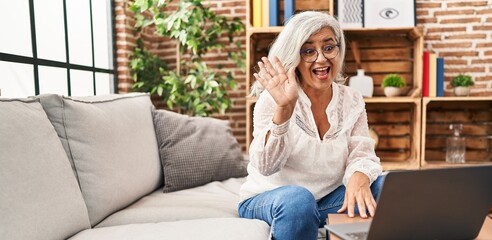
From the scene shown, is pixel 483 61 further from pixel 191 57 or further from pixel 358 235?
pixel 358 235

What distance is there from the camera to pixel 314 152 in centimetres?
152

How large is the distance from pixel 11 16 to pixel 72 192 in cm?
109

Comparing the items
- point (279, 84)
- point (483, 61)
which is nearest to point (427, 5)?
point (483, 61)

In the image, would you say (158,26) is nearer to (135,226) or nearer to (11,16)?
(11,16)

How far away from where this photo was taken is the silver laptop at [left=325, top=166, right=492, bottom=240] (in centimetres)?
81

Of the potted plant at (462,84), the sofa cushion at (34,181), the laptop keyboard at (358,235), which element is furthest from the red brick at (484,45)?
the sofa cushion at (34,181)

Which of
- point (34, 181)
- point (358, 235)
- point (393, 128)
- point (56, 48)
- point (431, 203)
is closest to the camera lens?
point (431, 203)

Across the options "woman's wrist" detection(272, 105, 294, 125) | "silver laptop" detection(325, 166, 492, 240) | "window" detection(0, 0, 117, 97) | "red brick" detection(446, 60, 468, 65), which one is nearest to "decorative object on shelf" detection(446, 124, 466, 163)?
"red brick" detection(446, 60, 468, 65)

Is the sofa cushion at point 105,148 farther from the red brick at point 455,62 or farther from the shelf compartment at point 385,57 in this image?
the red brick at point 455,62

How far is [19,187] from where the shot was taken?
3.76ft

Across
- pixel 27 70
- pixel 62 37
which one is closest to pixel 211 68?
pixel 62 37

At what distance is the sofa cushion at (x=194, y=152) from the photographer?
1998 mm

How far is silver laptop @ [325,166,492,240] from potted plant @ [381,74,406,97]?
196 cm

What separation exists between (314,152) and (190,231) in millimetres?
523
